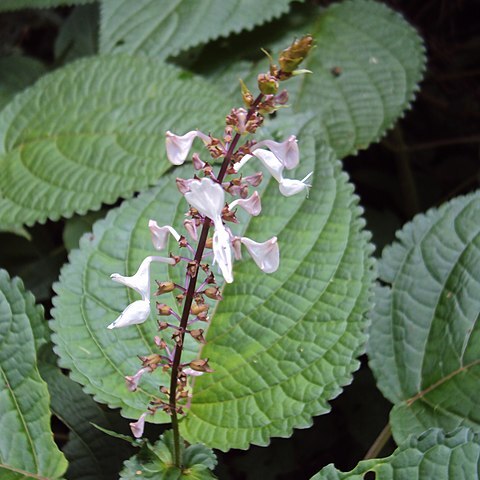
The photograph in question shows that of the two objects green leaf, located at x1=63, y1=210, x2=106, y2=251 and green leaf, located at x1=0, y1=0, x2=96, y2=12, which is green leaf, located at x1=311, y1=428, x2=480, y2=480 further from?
green leaf, located at x1=0, y1=0, x2=96, y2=12

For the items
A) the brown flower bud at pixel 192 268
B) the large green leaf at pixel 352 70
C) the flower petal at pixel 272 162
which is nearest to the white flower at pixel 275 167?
the flower petal at pixel 272 162

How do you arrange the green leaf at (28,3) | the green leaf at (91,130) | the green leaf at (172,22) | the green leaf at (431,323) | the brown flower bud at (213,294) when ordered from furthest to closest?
the green leaf at (28,3), the green leaf at (172,22), the green leaf at (91,130), the green leaf at (431,323), the brown flower bud at (213,294)

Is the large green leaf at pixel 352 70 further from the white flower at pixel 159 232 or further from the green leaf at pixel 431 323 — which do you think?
the white flower at pixel 159 232

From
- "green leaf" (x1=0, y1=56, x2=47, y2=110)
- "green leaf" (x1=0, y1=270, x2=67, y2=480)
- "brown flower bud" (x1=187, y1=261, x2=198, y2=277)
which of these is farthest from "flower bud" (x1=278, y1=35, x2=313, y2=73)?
"green leaf" (x1=0, y1=56, x2=47, y2=110)

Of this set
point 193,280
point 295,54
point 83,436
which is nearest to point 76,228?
point 83,436

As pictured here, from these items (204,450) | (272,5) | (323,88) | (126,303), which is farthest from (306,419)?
(272,5)

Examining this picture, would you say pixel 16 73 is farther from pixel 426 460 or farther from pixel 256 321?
pixel 426 460

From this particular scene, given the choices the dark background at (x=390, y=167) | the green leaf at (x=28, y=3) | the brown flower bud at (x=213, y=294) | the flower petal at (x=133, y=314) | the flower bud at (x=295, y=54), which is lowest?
the dark background at (x=390, y=167)
